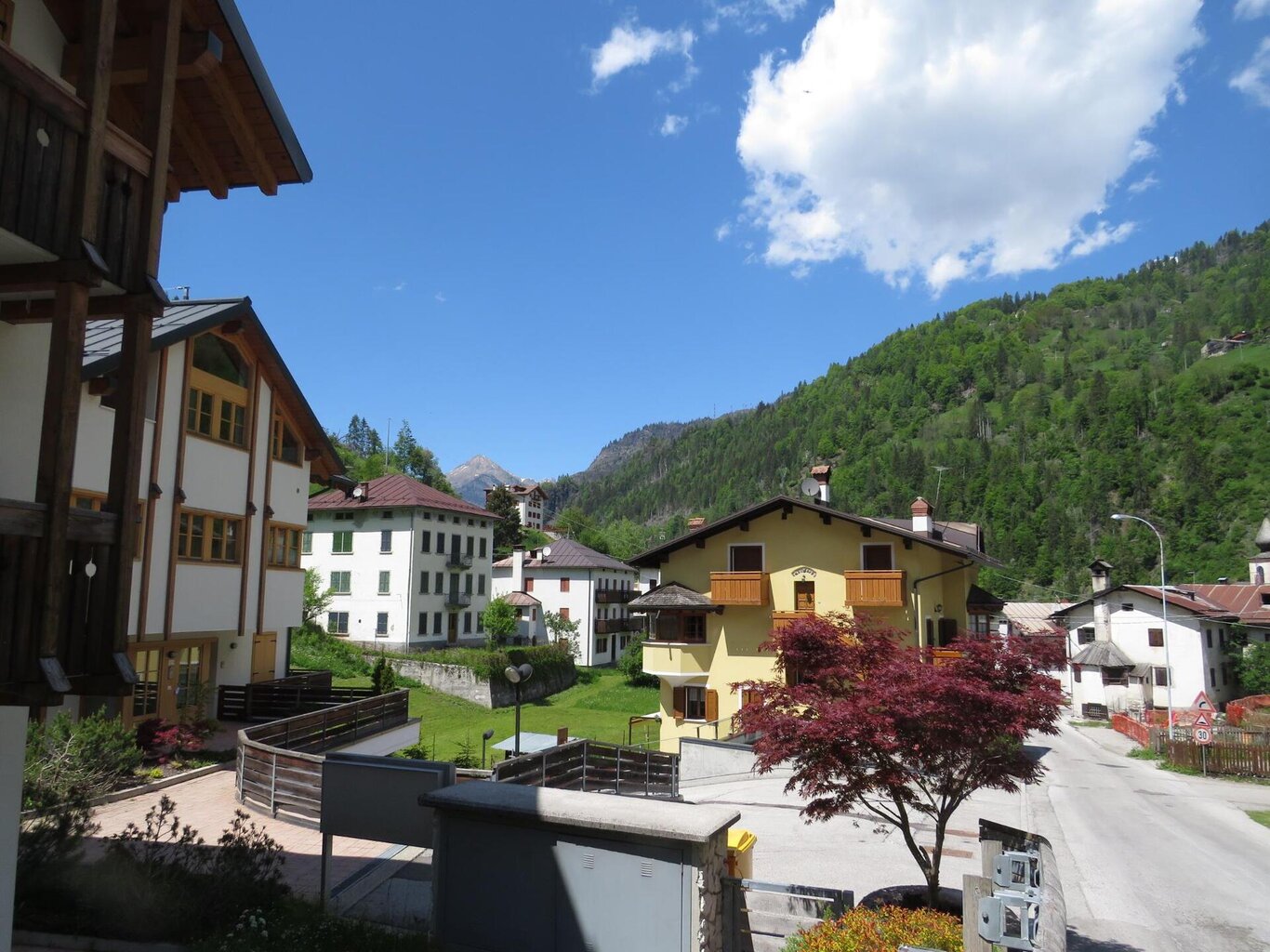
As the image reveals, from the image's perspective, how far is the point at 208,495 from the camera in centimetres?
2070

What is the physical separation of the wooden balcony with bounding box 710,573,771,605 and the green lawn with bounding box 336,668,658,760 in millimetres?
5788

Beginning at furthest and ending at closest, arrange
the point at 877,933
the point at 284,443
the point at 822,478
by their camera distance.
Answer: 1. the point at 822,478
2. the point at 284,443
3. the point at 877,933

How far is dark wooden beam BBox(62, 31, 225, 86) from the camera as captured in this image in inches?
284

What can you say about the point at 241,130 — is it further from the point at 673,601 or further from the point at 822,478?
the point at 822,478

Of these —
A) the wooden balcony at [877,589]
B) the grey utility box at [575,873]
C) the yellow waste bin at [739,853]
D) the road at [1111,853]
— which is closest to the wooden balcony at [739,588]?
the wooden balcony at [877,589]

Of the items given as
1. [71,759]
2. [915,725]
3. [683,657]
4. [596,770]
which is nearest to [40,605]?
[915,725]

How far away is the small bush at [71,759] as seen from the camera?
11.2 meters

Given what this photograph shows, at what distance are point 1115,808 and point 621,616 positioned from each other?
5060cm

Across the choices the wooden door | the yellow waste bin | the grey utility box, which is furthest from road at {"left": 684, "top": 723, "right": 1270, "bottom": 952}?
the wooden door

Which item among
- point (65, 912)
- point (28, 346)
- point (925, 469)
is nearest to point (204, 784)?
point (65, 912)

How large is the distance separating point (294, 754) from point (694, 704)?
785 inches

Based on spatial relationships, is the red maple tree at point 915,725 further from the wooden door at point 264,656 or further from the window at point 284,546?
the wooden door at point 264,656

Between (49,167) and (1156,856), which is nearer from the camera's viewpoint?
(49,167)

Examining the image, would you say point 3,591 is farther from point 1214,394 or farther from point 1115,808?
point 1214,394
